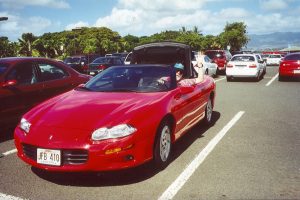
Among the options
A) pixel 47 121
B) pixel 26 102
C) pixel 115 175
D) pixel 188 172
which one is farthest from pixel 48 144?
pixel 26 102

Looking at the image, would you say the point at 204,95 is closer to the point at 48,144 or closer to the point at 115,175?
the point at 115,175

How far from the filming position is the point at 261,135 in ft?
22.1

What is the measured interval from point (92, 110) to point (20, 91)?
2.84 m

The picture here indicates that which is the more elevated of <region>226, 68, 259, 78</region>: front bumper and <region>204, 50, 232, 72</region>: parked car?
<region>204, 50, 232, 72</region>: parked car

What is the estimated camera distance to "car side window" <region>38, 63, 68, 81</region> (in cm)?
739

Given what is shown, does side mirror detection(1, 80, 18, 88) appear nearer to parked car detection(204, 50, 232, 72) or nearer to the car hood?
the car hood

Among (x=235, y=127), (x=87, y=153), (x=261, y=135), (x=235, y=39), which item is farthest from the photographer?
(x=235, y=39)

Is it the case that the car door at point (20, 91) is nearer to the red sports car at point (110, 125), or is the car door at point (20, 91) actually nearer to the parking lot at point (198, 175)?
the parking lot at point (198, 175)

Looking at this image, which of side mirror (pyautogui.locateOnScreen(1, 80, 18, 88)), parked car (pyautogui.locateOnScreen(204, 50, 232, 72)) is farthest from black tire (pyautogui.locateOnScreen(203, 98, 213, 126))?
parked car (pyautogui.locateOnScreen(204, 50, 232, 72))

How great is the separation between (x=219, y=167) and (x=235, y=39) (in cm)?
8609

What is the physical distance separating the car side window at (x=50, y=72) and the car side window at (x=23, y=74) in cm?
23

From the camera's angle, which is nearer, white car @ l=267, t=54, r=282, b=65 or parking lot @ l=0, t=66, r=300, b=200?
parking lot @ l=0, t=66, r=300, b=200

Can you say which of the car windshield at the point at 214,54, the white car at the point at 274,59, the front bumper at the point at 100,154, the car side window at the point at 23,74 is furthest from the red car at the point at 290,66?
the white car at the point at 274,59

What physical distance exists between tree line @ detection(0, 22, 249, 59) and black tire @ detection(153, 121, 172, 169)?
95.4 ft
